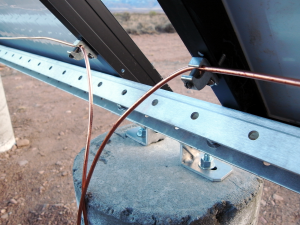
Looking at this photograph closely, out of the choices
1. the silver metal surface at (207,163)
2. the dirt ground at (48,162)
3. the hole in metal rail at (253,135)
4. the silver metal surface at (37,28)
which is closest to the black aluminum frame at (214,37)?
the hole in metal rail at (253,135)

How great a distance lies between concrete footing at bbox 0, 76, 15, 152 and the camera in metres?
2.53

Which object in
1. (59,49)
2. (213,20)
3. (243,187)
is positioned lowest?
(243,187)

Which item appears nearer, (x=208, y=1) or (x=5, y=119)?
(x=208, y=1)

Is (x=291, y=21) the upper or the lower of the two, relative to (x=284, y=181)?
upper

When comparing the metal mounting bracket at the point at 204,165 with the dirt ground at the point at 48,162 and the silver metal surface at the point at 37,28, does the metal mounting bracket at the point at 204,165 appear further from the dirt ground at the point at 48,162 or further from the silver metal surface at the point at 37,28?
the dirt ground at the point at 48,162

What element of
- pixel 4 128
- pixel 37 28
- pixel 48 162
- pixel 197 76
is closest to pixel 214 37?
pixel 197 76

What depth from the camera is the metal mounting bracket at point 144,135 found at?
1.33 m

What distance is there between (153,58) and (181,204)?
Result: 18.8ft

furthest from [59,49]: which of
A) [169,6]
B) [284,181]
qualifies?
[284,181]

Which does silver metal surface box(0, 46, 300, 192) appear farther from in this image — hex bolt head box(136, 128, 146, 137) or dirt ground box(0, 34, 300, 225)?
dirt ground box(0, 34, 300, 225)

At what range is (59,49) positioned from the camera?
4.86ft

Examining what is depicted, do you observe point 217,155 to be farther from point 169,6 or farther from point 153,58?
point 153,58

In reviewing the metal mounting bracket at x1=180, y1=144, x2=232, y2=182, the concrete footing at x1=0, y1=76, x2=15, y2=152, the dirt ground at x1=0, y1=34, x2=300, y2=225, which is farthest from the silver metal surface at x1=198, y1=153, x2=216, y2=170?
the concrete footing at x1=0, y1=76, x2=15, y2=152

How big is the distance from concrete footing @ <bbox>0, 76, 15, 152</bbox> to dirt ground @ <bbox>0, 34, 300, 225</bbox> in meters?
0.08
